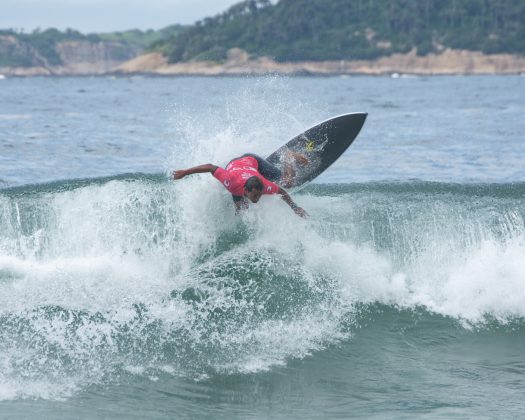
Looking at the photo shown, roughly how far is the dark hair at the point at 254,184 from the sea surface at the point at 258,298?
136cm

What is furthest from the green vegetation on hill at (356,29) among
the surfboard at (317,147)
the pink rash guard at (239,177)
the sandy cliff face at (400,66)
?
the pink rash guard at (239,177)

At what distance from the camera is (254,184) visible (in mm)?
9789

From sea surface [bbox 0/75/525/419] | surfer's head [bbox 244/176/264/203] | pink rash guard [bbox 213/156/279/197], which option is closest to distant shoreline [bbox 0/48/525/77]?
sea surface [bbox 0/75/525/419]

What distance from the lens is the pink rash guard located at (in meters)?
10.2

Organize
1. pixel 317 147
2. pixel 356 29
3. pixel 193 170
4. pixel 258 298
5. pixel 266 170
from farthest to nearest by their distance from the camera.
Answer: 1. pixel 356 29
2. pixel 317 147
3. pixel 266 170
4. pixel 258 298
5. pixel 193 170

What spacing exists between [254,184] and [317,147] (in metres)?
3.16

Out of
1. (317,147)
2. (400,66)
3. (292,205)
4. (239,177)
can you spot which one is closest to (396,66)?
(400,66)

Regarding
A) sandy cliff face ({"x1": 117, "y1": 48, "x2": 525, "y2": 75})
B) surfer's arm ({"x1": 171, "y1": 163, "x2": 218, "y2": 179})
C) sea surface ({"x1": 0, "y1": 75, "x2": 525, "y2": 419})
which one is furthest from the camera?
sandy cliff face ({"x1": 117, "y1": 48, "x2": 525, "y2": 75})

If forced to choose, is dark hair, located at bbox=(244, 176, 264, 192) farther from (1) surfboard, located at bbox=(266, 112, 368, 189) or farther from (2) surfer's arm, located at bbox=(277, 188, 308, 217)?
(1) surfboard, located at bbox=(266, 112, 368, 189)

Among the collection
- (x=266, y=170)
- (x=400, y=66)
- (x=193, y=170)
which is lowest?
(x=400, y=66)

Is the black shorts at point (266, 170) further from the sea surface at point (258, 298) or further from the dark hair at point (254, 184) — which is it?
the dark hair at point (254, 184)

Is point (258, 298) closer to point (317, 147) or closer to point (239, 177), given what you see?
point (239, 177)

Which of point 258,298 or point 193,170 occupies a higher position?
point 193,170

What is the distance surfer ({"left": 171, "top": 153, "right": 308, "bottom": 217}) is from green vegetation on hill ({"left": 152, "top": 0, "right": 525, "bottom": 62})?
113m
